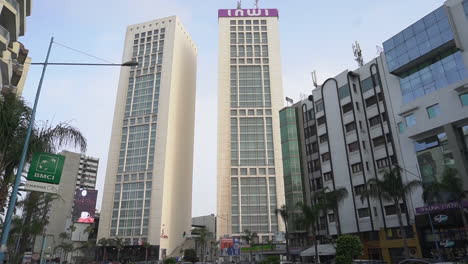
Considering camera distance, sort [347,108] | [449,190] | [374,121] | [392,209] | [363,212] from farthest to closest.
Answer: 1. [347,108]
2. [374,121]
3. [363,212]
4. [392,209]
5. [449,190]

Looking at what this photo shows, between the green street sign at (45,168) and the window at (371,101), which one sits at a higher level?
the window at (371,101)

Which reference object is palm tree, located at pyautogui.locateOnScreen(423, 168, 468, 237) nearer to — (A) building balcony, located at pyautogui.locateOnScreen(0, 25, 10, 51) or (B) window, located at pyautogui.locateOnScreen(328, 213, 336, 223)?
(B) window, located at pyautogui.locateOnScreen(328, 213, 336, 223)

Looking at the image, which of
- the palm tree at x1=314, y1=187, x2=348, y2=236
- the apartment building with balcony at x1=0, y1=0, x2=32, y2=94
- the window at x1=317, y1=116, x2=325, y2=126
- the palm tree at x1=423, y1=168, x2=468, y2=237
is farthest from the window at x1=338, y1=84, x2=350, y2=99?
the apartment building with balcony at x1=0, y1=0, x2=32, y2=94

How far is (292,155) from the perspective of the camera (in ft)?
251

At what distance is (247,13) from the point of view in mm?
130250

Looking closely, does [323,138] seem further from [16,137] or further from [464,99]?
[16,137]

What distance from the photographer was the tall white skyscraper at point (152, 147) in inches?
4432

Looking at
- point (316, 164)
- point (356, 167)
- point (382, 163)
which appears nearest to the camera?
point (382, 163)

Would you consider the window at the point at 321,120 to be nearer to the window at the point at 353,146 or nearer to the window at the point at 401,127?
the window at the point at 353,146

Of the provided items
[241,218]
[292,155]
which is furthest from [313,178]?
[241,218]

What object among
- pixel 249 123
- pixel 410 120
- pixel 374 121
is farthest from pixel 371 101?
pixel 249 123

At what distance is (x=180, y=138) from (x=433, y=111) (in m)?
103

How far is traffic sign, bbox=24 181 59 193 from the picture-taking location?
1515 cm

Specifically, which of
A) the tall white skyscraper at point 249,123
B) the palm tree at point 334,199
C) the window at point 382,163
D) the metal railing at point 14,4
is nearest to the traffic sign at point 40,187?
the metal railing at point 14,4
